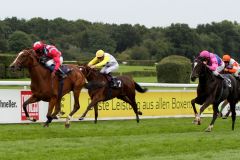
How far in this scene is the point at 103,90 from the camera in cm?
1338

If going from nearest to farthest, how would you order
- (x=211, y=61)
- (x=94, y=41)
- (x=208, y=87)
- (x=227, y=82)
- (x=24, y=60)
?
1. (x=24, y=60)
2. (x=208, y=87)
3. (x=211, y=61)
4. (x=227, y=82)
5. (x=94, y=41)

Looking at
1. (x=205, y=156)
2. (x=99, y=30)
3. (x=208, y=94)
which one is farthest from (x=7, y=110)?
(x=99, y=30)

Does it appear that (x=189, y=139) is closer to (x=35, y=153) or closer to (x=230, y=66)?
(x=35, y=153)

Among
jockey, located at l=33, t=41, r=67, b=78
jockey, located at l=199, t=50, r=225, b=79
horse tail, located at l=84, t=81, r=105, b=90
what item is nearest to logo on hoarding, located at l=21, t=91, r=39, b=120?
horse tail, located at l=84, t=81, r=105, b=90

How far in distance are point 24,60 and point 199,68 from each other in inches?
142

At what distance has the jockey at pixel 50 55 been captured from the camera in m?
11.7

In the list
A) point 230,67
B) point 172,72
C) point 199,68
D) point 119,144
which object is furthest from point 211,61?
point 172,72

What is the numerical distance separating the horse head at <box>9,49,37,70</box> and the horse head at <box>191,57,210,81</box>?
3.29m

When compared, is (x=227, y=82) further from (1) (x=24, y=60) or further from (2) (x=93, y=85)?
(1) (x=24, y=60)

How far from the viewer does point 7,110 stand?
41.6 ft

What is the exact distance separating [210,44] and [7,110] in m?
57.3

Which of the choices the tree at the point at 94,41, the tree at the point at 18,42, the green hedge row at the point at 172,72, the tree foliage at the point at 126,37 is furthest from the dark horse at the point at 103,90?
the tree at the point at 94,41

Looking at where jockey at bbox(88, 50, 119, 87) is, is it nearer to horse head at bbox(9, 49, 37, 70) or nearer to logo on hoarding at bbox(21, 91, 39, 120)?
logo on hoarding at bbox(21, 91, 39, 120)

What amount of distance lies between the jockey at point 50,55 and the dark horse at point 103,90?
143 cm
